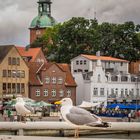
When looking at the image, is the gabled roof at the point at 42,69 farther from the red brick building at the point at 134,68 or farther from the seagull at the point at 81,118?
the seagull at the point at 81,118

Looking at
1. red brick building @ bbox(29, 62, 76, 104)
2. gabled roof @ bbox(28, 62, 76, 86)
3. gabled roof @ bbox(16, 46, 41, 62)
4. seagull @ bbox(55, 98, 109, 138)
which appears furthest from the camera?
gabled roof @ bbox(16, 46, 41, 62)

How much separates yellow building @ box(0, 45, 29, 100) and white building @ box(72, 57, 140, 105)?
11.9 metres

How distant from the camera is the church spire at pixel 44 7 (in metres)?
191

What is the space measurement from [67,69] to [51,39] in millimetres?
28385

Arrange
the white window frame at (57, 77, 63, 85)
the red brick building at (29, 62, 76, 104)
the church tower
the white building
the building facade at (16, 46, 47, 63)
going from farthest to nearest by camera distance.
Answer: the church tower, the building facade at (16, 46, 47, 63), the white building, the white window frame at (57, 77, 63, 85), the red brick building at (29, 62, 76, 104)

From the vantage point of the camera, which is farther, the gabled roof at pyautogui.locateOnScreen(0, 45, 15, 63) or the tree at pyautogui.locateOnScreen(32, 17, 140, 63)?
the tree at pyautogui.locateOnScreen(32, 17, 140, 63)

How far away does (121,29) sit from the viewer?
129500mm

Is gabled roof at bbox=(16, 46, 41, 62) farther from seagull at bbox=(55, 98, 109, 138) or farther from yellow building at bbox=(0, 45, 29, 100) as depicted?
seagull at bbox=(55, 98, 109, 138)

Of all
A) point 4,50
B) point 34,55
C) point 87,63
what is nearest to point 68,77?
point 87,63

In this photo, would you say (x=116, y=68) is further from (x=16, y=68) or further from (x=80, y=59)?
(x=16, y=68)

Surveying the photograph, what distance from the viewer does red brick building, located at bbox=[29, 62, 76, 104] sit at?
100 meters

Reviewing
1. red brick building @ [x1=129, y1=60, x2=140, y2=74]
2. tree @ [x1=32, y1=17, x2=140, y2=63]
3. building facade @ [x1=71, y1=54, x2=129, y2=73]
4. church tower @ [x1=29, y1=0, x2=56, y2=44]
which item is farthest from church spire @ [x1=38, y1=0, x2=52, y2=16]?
building facade @ [x1=71, y1=54, x2=129, y2=73]

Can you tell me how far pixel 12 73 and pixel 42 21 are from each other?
93.9m

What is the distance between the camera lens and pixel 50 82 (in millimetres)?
102375
